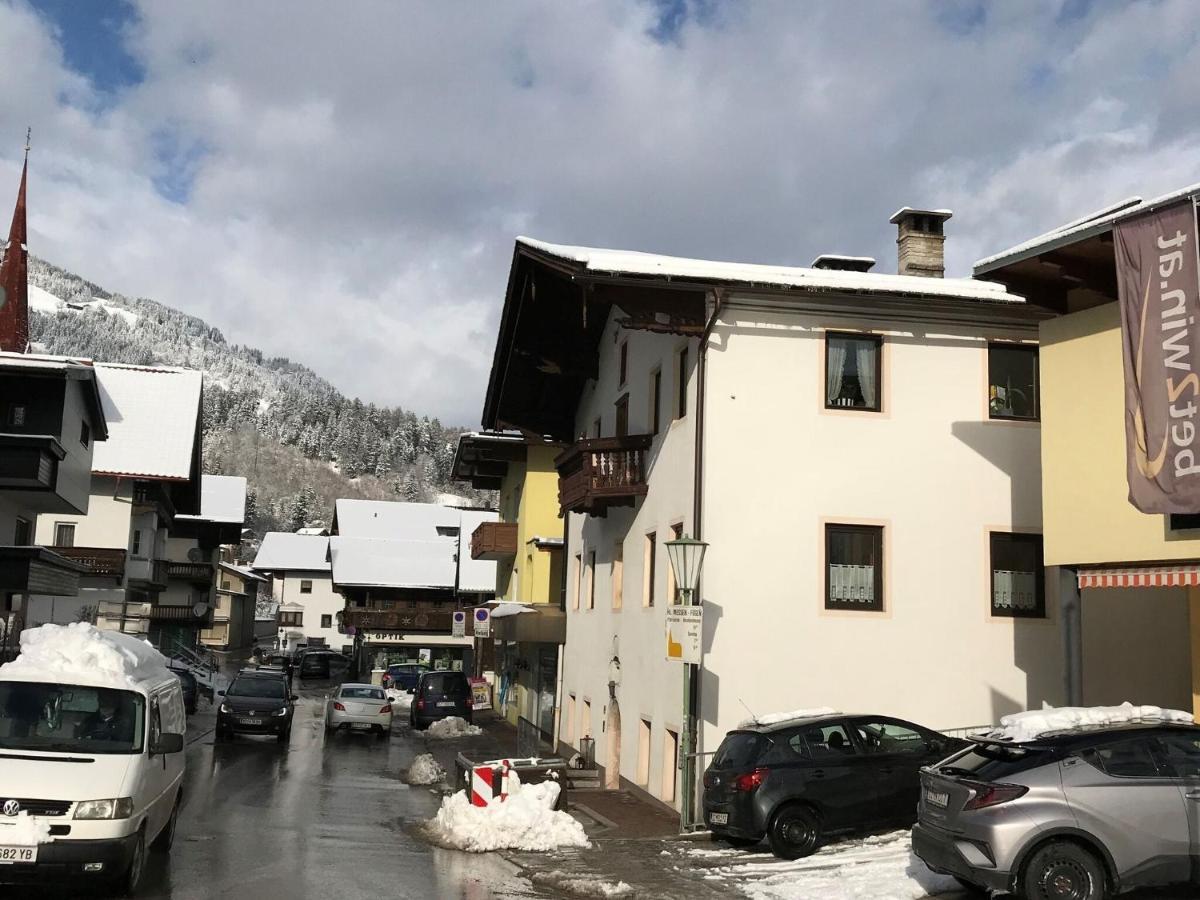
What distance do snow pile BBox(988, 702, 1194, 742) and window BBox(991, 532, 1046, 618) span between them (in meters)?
→ 7.98

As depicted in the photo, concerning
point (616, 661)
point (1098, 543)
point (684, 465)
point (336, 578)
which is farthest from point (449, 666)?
point (1098, 543)

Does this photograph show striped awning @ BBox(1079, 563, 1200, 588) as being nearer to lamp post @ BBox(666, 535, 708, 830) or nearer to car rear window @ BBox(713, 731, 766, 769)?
car rear window @ BBox(713, 731, 766, 769)

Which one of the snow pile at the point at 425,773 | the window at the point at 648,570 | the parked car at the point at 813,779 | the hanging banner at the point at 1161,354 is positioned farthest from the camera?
the snow pile at the point at 425,773

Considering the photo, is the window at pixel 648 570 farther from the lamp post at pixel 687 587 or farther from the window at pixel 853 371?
the lamp post at pixel 687 587

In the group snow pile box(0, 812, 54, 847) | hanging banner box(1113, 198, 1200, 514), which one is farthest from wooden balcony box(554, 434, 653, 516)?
snow pile box(0, 812, 54, 847)

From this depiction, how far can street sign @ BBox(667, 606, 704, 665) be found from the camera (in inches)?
652

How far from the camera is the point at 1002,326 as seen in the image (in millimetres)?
19906

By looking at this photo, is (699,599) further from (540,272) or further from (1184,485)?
(540,272)

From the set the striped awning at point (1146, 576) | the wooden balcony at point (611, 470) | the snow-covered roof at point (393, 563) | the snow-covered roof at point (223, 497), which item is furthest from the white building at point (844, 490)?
the snow-covered roof at point (223, 497)

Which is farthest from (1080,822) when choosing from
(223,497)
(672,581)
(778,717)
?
(223,497)

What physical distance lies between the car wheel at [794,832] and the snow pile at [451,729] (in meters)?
22.2

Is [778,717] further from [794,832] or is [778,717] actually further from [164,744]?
[164,744]

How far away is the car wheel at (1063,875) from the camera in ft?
33.0

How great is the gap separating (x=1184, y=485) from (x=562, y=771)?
31.0 feet
